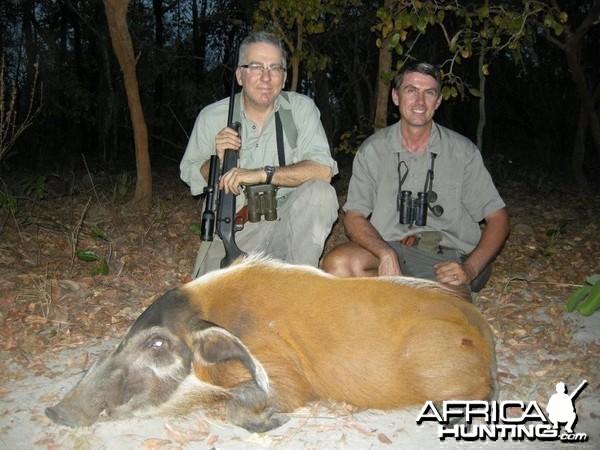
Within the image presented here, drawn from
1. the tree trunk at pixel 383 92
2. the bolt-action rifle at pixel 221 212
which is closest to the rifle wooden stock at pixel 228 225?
the bolt-action rifle at pixel 221 212

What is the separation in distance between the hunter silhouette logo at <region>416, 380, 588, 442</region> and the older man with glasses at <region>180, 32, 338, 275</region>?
1.31m

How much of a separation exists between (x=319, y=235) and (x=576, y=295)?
168 cm

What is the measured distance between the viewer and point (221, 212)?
11.8 ft

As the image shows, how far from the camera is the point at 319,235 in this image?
358 cm

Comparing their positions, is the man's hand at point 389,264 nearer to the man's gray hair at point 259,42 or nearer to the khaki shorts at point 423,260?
the khaki shorts at point 423,260

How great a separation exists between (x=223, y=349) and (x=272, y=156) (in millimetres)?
1900

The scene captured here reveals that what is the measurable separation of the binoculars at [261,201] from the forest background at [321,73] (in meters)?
1.92

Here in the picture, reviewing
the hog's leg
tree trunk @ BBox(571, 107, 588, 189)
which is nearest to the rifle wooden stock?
the hog's leg

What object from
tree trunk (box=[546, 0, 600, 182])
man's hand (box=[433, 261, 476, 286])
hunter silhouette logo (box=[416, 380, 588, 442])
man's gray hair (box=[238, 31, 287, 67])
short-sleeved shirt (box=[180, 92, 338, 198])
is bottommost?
hunter silhouette logo (box=[416, 380, 588, 442])

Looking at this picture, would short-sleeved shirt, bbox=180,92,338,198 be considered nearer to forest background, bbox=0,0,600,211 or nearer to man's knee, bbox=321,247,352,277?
man's knee, bbox=321,247,352,277

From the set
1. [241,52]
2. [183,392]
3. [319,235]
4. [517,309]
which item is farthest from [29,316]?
[517,309]

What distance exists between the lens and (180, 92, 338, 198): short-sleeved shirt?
3.92 m

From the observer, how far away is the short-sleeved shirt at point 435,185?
375 cm

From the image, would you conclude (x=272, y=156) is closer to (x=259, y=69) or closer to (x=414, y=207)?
(x=259, y=69)
